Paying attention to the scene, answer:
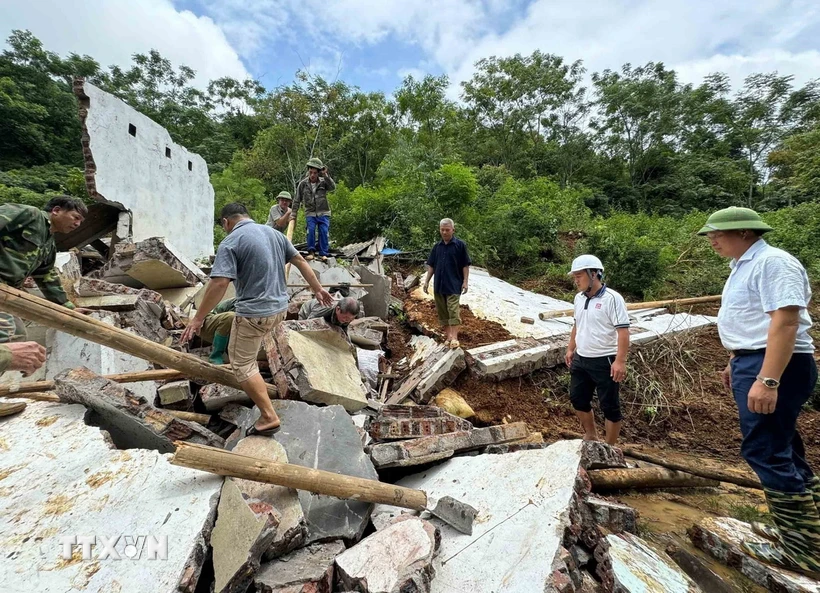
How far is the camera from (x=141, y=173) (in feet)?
21.2

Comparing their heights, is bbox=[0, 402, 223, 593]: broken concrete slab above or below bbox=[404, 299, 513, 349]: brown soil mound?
below

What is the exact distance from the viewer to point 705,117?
22.4 m

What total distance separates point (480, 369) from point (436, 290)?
119cm

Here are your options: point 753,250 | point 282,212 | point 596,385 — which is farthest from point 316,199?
point 753,250

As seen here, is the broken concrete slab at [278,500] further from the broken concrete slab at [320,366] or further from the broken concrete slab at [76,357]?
the broken concrete slab at [76,357]

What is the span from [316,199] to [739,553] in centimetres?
715

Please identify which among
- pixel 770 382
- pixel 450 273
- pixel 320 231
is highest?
pixel 320 231

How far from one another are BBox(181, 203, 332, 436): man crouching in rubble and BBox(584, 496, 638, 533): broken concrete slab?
6.70 feet

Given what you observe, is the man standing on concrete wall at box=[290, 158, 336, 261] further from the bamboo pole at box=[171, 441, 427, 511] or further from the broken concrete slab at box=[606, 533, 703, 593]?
the broken concrete slab at box=[606, 533, 703, 593]

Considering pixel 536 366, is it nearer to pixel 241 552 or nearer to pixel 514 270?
pixel 241 552

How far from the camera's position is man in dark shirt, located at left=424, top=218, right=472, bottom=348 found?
4586 millimetres

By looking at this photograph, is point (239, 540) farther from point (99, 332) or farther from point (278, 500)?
point (99, 332)

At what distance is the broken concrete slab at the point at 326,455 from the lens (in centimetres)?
187

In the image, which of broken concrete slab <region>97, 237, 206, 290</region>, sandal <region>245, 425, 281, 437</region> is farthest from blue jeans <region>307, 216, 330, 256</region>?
sandal <region>245, 425, 281, 437</region>
